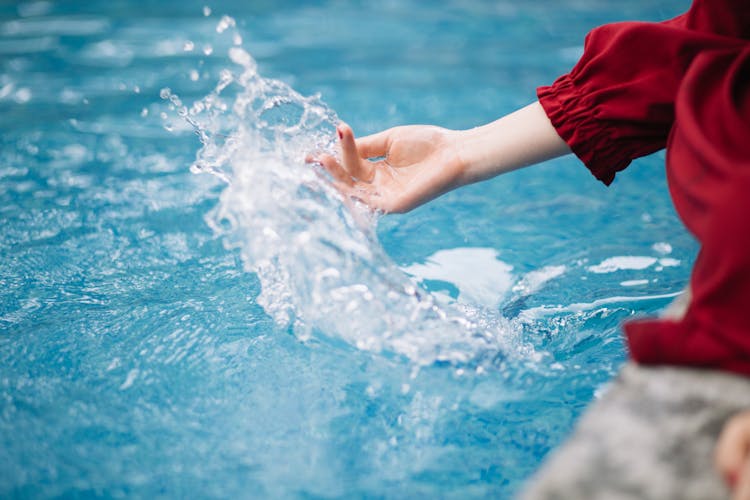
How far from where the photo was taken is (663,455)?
3.43 ft

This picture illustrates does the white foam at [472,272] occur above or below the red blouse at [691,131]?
below

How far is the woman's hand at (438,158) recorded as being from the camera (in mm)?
1915

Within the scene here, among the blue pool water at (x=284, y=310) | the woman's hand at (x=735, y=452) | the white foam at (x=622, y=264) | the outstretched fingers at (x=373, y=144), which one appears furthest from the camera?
the white foam at (x=622, y=264)

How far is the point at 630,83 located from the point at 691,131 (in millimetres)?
421

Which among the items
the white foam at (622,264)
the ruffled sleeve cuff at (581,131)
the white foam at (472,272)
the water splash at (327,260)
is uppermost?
the ruffled sleeve cuff at (581,131)

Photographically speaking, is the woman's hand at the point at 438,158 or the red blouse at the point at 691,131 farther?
the woman's hand at the point at 438,158

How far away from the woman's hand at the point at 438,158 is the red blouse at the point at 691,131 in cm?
7

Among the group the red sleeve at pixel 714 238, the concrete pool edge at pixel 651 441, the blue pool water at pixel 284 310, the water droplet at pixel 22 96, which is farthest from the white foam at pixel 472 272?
the water droplet at pixel 22 96

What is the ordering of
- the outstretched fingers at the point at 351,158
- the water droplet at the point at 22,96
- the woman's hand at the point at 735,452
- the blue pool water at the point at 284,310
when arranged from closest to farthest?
the woman's hand at the point at 735,452, the blue pool water at the point at 284,310, the outstretched fingers at the point at 351,158, the water droplet at the point at 22,96

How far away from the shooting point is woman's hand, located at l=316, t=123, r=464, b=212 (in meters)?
1.95

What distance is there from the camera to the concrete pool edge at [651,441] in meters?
1.02

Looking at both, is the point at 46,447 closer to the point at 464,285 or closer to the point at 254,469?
the point at 254,469

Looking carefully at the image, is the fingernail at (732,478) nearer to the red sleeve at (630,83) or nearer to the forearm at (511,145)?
the red sleeve at (630,83)

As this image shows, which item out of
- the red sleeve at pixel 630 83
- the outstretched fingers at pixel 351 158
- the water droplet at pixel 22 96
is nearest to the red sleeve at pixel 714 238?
the red sleeve at pixel 630 83
